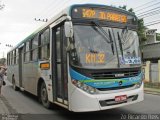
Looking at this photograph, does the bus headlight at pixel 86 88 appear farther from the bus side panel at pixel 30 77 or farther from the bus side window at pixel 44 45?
the bus side panel at pixel 30 77

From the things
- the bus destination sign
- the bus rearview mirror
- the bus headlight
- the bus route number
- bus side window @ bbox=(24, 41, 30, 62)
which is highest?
the bus destination sign

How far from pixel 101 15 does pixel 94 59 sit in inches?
53.3

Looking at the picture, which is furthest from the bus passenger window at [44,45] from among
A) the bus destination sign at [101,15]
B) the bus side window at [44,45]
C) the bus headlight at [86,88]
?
the bus headlight at [86,88]

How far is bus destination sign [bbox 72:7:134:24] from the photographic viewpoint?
8180 mm

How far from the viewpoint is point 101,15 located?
8.45 meters

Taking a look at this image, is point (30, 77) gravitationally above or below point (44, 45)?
below

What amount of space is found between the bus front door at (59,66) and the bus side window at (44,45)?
64cm

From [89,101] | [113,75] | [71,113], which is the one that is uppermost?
[113,75]

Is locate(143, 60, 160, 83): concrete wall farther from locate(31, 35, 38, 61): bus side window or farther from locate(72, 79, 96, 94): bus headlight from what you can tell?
locate(72, 79, 96, 94): bus headlight

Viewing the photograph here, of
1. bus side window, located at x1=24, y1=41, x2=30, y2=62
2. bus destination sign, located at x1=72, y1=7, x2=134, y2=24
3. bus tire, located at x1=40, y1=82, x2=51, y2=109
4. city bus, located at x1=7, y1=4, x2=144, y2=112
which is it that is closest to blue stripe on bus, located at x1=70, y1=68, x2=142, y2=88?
city bus, located at x1=7, y1=4, x2=144, y2=112

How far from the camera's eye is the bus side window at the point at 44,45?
10.0m

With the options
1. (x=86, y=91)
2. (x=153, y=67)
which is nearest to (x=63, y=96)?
(x=86, y=91)

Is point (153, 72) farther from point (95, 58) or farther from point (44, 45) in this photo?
point (95, 58)

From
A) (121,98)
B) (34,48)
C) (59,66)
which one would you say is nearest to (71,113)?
(59,66)
